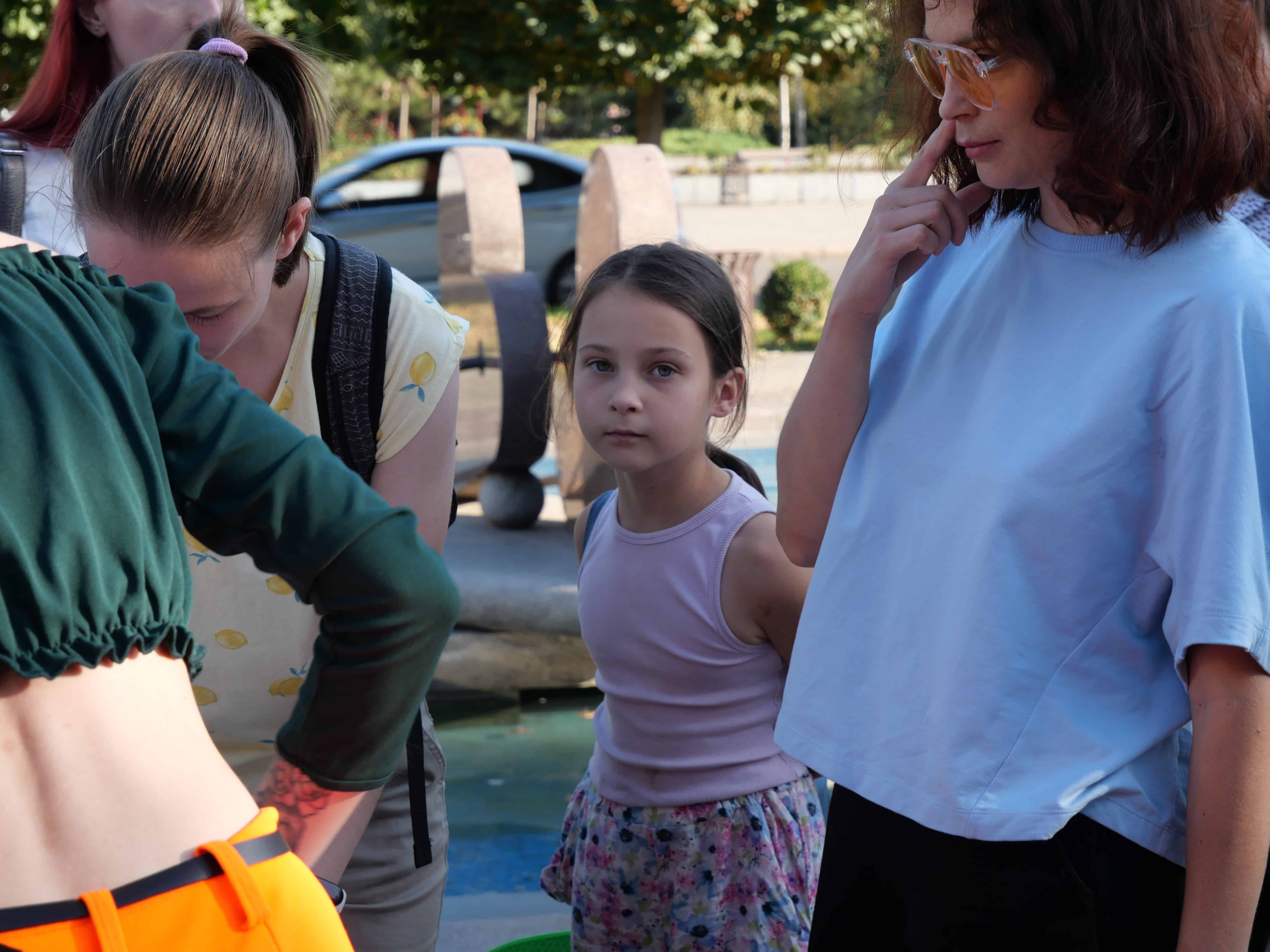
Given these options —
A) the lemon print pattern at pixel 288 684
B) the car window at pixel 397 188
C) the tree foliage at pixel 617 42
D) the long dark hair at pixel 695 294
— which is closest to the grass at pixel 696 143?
the tree foliage at pixel 617 42

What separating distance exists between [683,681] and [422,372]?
2.41ft

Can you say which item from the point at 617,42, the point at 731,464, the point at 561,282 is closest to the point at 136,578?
the point at 731,464

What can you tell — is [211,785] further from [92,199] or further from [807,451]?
[807,451]

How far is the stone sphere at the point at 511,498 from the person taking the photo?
579 centimetres

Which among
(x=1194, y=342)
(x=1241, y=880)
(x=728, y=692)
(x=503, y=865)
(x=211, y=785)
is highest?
(x=1194, y=342)

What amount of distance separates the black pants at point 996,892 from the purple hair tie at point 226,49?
48.5 inches

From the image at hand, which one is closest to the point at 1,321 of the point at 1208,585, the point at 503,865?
the point at 1208,585

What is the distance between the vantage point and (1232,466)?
128 centimetres

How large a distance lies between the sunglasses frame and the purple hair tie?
2.78 ft

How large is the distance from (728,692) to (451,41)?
13404 millimetres

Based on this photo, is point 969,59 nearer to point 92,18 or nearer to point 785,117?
point 92,18

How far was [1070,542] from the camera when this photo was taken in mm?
1370

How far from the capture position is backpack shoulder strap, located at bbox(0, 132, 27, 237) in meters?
1.91

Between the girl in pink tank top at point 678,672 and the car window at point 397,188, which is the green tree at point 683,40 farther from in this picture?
the girl in pink tank top at point 678,672
